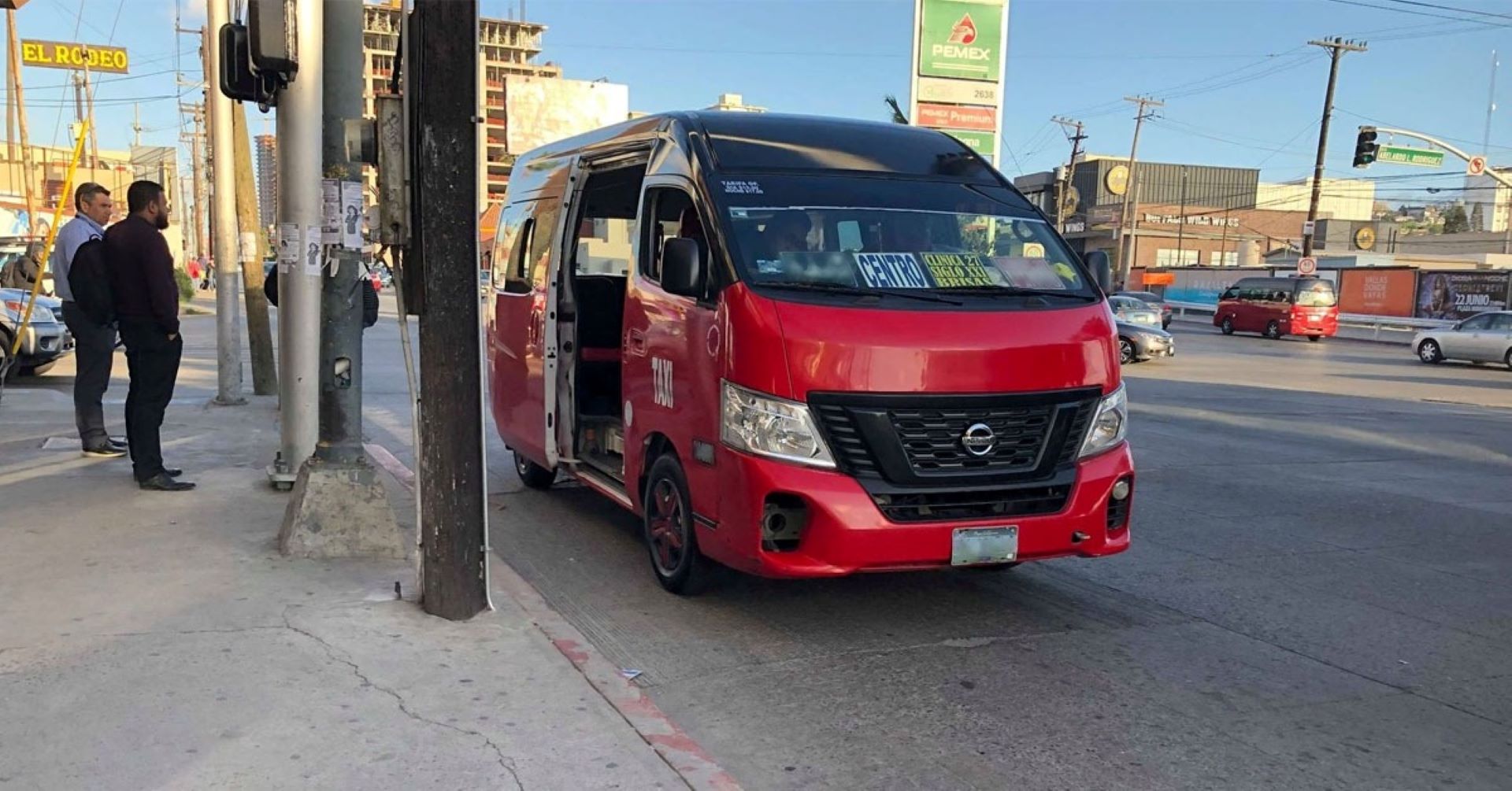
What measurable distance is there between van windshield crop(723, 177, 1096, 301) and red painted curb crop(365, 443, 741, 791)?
1790 mm

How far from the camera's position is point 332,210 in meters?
6.34

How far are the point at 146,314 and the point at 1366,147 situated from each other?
1375 inches

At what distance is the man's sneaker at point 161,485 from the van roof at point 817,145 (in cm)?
380

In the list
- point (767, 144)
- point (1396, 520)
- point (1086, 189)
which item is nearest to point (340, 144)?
point (767, 144)

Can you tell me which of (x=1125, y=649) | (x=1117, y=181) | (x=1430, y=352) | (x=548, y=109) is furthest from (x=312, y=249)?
(x=1117, y=181)

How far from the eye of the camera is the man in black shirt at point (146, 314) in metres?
7.04

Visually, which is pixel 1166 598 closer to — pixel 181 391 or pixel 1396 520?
pixel 1396 520

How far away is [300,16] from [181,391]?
8700mm

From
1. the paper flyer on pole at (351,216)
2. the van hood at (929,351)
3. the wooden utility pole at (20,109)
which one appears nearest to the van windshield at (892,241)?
the van hood at (929,351)

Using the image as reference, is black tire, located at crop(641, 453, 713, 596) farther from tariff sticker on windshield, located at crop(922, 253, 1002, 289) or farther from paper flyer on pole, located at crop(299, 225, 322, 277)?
paper flyer on pole, located at crop(299, 225, 322, 277)

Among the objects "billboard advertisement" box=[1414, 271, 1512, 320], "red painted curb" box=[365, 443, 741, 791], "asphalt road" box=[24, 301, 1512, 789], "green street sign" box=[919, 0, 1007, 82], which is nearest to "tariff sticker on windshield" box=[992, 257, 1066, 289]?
"asphalt road" box=[24, 301, 1512, 789]

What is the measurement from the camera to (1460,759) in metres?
4.05

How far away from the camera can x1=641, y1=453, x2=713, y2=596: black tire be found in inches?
217

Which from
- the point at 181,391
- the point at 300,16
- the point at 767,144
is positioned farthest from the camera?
the point at 181,391
